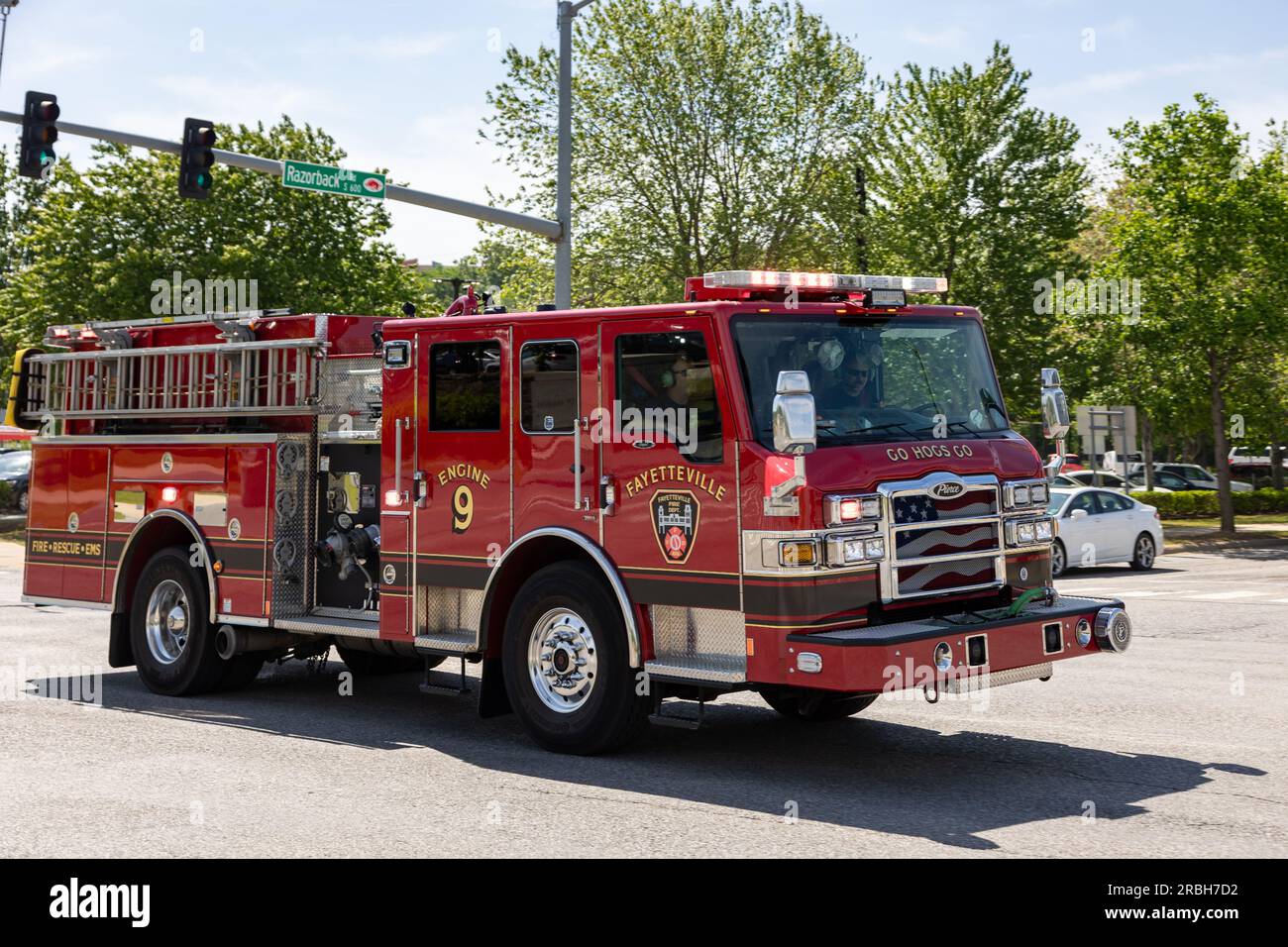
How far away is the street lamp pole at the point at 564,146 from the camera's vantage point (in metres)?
21.0

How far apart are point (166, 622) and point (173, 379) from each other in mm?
1869

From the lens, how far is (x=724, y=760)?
26.9 feet

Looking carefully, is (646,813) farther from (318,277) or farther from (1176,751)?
(318,277)

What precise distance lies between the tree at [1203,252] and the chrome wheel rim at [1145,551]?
30.7 ft

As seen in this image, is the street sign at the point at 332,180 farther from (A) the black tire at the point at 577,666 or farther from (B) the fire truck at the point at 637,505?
(A) the black tire at the point at 577,666

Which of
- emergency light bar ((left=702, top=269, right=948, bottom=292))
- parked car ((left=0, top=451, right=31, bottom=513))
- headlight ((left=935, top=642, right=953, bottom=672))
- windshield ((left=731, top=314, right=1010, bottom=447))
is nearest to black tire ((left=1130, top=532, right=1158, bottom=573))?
windshield ((left=731, top=314, right=1010, bottom=447))

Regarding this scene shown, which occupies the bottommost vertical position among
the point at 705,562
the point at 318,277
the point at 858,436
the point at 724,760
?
the point at 724,760

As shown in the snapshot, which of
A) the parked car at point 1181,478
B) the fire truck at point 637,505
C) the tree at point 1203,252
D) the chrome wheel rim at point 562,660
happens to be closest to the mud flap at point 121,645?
the fire truck at point 637,505

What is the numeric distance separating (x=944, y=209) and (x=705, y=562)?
28.3 metres

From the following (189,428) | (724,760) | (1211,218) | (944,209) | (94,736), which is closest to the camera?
(724,760)

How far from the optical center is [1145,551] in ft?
80.0

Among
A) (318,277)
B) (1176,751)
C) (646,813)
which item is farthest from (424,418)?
(318,277)

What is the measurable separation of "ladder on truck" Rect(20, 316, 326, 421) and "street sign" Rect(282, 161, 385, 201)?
22.3 feet

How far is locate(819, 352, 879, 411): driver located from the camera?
25.4 feet
